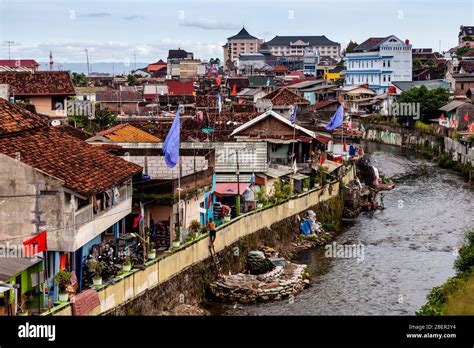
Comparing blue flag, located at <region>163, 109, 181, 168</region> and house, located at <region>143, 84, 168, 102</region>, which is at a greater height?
house, located at <region>143, 84, 168, 102</region>

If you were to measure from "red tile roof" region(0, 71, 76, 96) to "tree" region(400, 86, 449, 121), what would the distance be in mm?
32889

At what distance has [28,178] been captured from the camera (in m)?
15.8

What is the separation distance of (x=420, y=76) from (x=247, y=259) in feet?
212

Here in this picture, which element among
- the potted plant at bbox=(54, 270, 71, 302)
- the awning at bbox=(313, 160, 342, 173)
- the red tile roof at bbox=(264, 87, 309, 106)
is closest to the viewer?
the potted plant at bbox=(54, 270, 71, 302)

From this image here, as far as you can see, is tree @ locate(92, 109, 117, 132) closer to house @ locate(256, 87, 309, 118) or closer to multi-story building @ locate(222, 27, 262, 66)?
house @ locate(256, 87, 309, 118)

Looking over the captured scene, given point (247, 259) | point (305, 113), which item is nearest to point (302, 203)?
point (247, 259)

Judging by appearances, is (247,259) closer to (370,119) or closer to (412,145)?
(412,145)

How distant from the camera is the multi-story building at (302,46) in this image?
155875 mm

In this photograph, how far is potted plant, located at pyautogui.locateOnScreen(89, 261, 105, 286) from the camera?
1569 centimetres

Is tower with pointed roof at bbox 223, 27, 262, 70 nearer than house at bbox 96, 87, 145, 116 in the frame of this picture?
No

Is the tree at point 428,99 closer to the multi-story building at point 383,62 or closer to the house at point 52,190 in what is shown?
the multi-story building at point 383,62

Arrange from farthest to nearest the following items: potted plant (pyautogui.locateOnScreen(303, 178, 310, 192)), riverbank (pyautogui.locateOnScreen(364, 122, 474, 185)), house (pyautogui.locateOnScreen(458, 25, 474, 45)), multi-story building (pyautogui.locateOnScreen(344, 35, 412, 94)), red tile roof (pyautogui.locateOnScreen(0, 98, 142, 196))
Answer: house (pyautogui.locateOnScreen(458, 25, 474, 45)) → multi-story building (pyautogui.locateOnScreen(344, 35, 412, 94)) → riverbank (pyautogui.locateOnScreen(364, 122, 474, 185)) → potted plant (pyautogui.locateOnScreen(303, 178, 310, 192)) → red tile roof (pyautogui.locateOnScreen(0, 98, 142, 196))

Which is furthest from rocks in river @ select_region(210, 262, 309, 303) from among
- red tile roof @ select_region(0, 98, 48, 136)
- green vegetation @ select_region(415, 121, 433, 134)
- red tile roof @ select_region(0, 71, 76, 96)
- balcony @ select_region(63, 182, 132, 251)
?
green vegetation @ select_region(415, 121, 433, 134)

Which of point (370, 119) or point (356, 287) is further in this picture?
point (370, 119)
